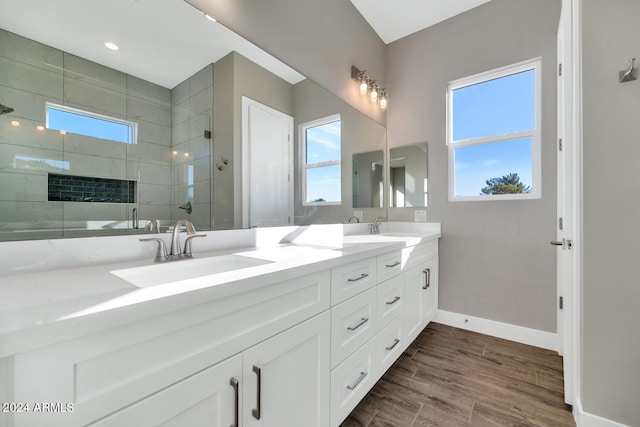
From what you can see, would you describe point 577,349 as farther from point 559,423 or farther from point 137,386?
point 137,386

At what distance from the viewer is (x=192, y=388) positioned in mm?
639

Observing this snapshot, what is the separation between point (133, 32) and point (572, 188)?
6.96ft

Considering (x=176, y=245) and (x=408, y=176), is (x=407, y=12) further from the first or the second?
(x=176, y=245)

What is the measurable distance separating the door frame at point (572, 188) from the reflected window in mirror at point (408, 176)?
120cm

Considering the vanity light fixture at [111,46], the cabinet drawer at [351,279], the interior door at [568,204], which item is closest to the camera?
the vanity light fixture at [111,46]

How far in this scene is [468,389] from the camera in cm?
155

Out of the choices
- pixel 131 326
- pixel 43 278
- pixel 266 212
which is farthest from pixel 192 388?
pixel 266 212

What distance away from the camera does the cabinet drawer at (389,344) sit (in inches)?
57.2

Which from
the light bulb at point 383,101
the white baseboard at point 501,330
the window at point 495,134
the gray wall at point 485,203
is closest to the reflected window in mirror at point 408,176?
the gray wall at point 485,203

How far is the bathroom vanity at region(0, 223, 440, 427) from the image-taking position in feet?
1.50

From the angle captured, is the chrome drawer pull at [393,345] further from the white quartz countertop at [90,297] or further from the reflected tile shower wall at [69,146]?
the reflected tile shower wall at [69,146]

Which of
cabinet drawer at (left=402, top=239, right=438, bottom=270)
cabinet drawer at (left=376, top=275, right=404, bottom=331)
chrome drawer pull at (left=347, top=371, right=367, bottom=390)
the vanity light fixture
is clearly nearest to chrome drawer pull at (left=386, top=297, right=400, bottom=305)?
cabinet drawer at (left=376, top=275, right=404, bottom=331)

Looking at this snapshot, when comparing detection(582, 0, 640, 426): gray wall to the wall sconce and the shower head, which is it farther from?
the shower head

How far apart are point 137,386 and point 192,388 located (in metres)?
0.13
